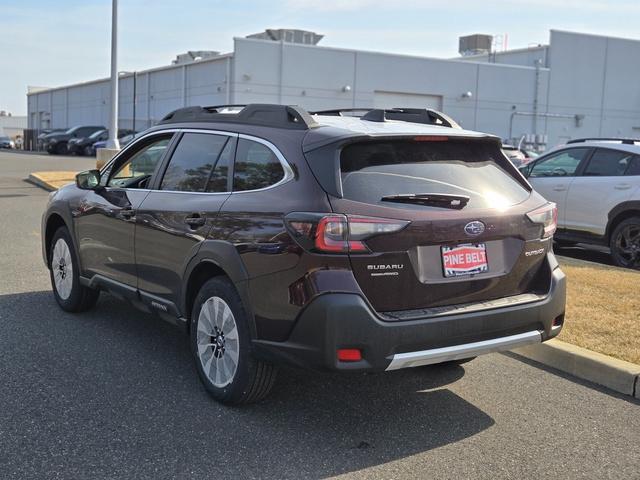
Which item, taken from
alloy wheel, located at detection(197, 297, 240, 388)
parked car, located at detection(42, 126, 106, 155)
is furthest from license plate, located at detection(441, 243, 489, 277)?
parked car, located at detection(42, 126, 106, 155)

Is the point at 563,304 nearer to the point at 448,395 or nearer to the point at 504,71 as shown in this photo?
the point at 448,395

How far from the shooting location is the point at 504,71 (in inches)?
1660

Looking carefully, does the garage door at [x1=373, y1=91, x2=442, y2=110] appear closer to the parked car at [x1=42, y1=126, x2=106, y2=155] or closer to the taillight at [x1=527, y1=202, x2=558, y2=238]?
the parked car at [x1=42, y1=126, x2=106, y2=155]

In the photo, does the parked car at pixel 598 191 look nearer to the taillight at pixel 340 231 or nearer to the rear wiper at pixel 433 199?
the rear wiper at pixel 433 199

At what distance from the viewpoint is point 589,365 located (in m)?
5.03

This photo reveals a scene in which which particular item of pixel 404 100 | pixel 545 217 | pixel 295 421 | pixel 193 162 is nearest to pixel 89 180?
pixel 193 162

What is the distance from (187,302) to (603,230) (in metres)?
6.93

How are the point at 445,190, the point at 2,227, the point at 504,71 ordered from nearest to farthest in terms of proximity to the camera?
1. the point at 445,190
2. the point at 2,227
3. the point at 504,71

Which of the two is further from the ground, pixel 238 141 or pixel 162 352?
pixel 238 141

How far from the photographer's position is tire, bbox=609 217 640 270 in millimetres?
9234

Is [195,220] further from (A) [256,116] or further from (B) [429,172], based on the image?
(B) [429,172]

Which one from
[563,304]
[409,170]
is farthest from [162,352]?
[563,304]

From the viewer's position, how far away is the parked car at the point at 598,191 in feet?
30.7

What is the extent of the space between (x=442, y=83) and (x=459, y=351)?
127 ft
